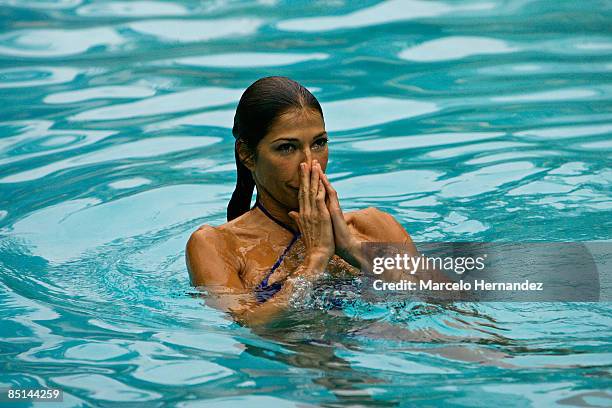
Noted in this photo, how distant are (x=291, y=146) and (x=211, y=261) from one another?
26.4 inches

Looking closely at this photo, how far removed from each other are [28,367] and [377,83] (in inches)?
215

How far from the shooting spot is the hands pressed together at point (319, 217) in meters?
5.16

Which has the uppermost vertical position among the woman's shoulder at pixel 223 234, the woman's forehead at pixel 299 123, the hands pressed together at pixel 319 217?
the woman's forehead at pixel 299 123

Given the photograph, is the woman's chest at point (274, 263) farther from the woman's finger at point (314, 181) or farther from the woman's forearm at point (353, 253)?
the woman's finger at point (314, 181)

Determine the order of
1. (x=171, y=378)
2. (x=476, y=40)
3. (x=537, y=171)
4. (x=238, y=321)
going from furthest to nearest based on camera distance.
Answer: (x=476, y=40), (x=537, y=171), (x=238, y=321), (x=171, y=378)

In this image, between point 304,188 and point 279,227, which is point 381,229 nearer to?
point 279,227

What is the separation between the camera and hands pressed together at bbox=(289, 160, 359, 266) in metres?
5.16

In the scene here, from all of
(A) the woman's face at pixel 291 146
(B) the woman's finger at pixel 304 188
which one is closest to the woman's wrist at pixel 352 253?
(B) the woman's finger at pixel 304 188

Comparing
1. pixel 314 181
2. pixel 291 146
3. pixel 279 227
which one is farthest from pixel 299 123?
pixel 279 227

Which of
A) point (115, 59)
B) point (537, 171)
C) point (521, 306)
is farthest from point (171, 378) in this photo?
point (115, 59)

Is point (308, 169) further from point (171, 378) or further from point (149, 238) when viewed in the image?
point (149, 238)

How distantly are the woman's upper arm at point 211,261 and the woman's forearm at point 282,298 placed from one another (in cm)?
20

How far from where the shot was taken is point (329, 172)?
823 cm

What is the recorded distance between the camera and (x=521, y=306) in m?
5.58
